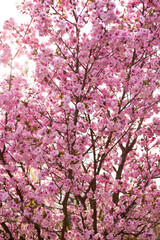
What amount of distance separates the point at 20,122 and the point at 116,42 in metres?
2.82

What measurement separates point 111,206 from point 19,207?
7.76 feet

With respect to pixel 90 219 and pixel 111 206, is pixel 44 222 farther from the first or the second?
pixel 111 206

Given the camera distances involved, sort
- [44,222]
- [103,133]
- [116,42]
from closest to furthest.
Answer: [116,42] → [44,222] → [103,133]

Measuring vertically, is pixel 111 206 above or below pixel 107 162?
below

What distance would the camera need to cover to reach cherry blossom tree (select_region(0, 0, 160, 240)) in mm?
4488

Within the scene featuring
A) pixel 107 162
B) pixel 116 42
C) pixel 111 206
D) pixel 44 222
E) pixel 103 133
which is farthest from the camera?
pixel 107 162


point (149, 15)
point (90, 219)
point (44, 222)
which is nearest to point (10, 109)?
point (44, 222)

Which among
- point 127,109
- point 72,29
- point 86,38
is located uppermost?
point 72,29

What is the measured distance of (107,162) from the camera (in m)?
6.71

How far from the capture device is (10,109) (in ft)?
16.5

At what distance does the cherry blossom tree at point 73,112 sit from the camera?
14.7 ft

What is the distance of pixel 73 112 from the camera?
15.7 feet

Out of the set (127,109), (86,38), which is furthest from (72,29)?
(127,109)

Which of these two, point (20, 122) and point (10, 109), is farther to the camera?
point (20, 122)
